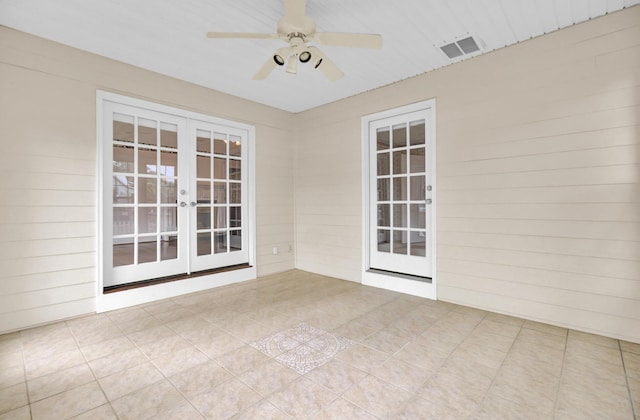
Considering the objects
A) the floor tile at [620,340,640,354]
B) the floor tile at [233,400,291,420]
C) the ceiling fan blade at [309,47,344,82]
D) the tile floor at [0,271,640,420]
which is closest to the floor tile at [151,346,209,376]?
the tile floor at [0,271,640,420]

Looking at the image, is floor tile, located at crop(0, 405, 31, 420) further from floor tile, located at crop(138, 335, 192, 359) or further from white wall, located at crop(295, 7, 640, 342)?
white wall, located at crop(295, 7, 640, 342)

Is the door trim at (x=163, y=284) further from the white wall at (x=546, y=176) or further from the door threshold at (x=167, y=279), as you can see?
the white wall at (x=546, y=176)

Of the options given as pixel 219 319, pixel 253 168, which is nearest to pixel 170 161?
pixel 253 168

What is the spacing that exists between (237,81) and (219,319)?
281cm

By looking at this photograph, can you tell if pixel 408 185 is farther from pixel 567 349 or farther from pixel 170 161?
pixel 170 161

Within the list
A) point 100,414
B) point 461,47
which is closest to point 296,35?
point 461,47

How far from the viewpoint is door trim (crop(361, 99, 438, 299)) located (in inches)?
140

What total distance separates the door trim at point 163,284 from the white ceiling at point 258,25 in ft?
1.47

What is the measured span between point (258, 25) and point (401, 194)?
2.51 meters

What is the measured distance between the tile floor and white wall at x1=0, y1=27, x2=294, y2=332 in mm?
321

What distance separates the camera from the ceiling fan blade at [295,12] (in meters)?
1.92

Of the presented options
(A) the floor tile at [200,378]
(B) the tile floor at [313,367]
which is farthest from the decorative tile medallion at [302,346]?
(A) the floor tile at [200,378]

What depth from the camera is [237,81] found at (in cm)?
381

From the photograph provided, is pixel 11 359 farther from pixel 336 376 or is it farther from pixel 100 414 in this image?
pixel 336 376
